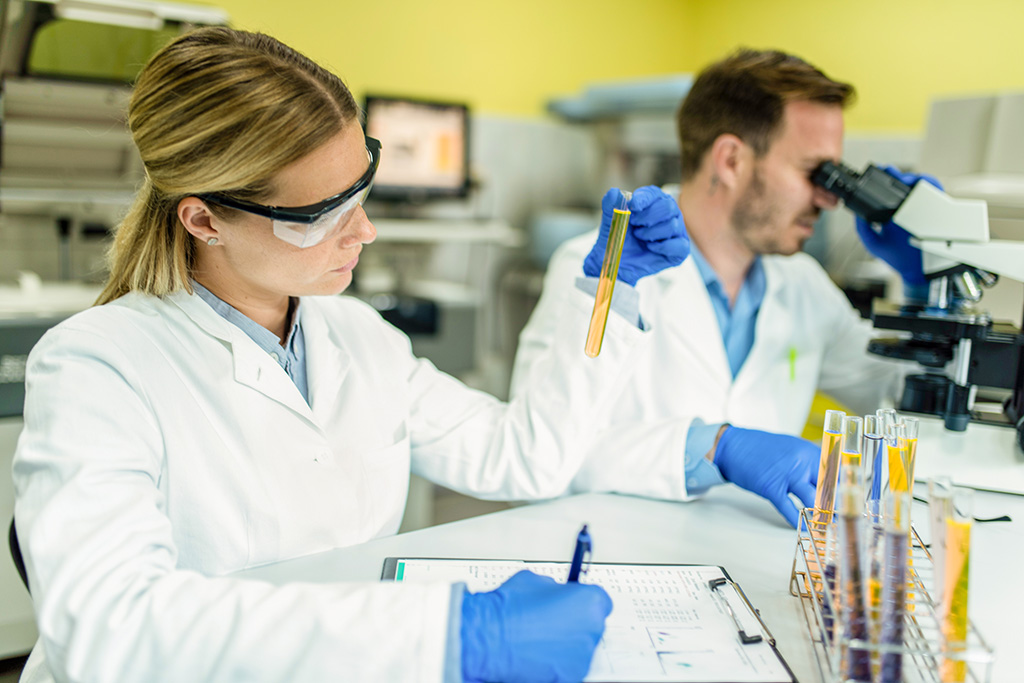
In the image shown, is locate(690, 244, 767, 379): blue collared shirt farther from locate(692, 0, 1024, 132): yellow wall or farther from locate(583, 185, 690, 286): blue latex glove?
locate(692, 0, 1024, 132): yellow wall

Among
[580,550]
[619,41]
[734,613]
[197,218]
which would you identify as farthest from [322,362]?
[619,41]

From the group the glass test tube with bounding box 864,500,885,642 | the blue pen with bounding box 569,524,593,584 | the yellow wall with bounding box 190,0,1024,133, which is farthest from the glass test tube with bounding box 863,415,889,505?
the yellow wall with bounding box 190,0,1024,133

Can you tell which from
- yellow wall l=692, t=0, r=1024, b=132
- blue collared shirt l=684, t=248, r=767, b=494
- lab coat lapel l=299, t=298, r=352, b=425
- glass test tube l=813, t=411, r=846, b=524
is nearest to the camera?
glass test tube l=813, t=411, r=846, b=524

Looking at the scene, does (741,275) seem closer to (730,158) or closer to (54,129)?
(730,158)

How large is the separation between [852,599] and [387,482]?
0.71 metres

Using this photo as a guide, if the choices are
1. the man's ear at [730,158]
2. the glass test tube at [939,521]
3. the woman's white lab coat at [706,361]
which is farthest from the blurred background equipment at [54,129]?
the glass test tube at [939,521]

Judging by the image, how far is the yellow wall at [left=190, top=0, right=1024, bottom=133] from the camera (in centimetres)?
316

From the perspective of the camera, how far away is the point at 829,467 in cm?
95

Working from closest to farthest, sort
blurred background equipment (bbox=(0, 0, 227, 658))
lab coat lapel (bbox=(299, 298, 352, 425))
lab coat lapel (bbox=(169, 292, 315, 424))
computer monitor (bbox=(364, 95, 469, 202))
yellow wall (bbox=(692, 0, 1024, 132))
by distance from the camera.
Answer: lab coat lapel (bbox=(169, 292, 315, 424)), lab coat lapel (bbox=(299, 298, 352, 425)), blurred background equipment (bbox=(0, 0, 227, 658)), computer monitor (bbox=(364, 95, 469, 202)), yellow wall (bbox=(692, 0, 1024, 132))

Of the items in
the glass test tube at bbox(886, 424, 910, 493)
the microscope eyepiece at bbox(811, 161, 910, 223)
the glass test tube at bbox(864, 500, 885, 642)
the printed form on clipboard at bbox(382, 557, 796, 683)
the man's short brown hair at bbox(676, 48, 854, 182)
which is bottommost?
the printed form on clipboard at bbox(382, 557, 796, 683)

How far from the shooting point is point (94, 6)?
2.04 meters

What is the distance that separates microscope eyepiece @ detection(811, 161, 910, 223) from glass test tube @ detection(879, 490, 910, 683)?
982 mm

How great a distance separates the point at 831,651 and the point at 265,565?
685 mm

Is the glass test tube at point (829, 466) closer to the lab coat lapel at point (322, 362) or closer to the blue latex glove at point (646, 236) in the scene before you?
the blue latex glove at point (646, 236)
